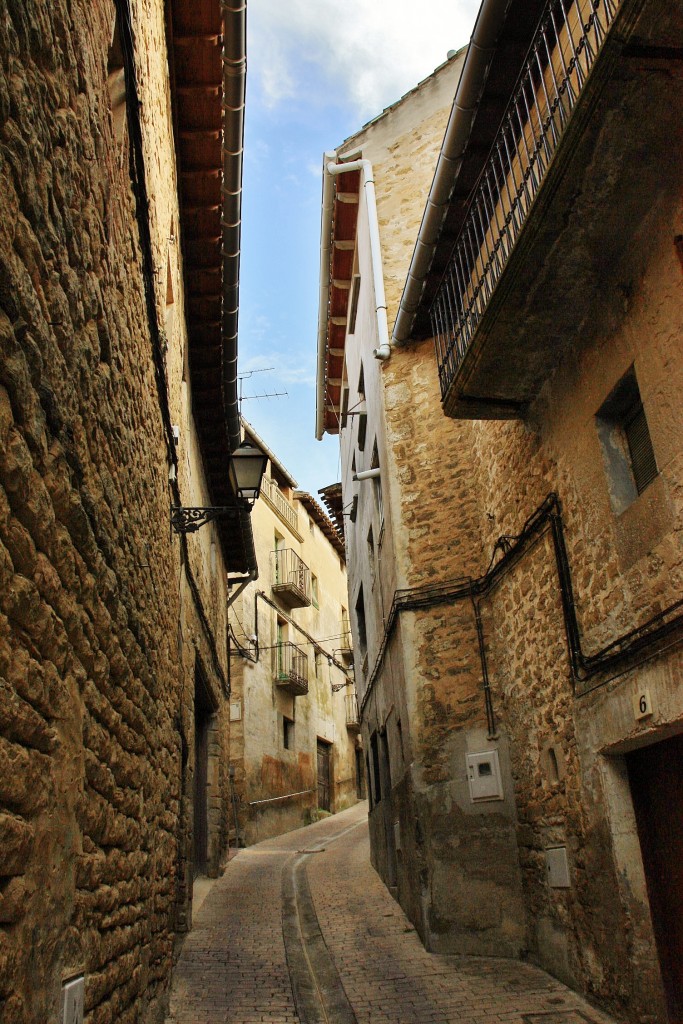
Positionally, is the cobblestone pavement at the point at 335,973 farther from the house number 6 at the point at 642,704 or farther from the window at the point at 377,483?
the window at the point at 377,483

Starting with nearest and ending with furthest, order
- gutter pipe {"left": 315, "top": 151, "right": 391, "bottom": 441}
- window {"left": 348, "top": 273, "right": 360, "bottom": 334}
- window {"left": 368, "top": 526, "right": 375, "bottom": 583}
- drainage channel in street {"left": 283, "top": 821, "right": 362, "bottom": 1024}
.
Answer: drainage channel in street {"left": 283, "top": 821, "right": 362, "bottom": 1024}
gutter pipe {"left": 315, "top": 151, "right": 391, "bottom": 441}
window {"left": 368, "top": 526, "right": 375, "bottom": 583}
window {"left": 348, "top": 273, "right": 360, "bottom": 334}

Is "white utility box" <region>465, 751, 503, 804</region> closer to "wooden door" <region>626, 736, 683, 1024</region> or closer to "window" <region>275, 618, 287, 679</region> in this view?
"wooden door" <region>626, 736, 683, 1024</region>

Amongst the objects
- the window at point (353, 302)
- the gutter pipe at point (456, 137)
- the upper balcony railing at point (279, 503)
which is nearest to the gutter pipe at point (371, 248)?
the window at point (353, 302)

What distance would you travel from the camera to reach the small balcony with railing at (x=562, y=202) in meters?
4.24

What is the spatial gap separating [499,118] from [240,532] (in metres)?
7.45

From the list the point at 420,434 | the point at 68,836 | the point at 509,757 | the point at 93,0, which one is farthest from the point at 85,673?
the point at 420,434

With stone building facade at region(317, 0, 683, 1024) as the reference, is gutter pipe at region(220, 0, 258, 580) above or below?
above

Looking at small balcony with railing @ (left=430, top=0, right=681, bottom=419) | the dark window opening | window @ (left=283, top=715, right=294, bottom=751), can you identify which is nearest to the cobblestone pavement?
small balcony with railing @ (left=430, top=0, right=681, bottom=419)

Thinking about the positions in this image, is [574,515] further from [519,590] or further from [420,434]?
[420,434]

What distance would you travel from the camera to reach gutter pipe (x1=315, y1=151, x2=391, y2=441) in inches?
394

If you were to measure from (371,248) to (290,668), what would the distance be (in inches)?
523

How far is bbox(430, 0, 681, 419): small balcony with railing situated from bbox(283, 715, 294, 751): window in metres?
15.3

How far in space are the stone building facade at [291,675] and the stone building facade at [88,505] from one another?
11.8m

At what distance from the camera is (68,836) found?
9.68 feet
